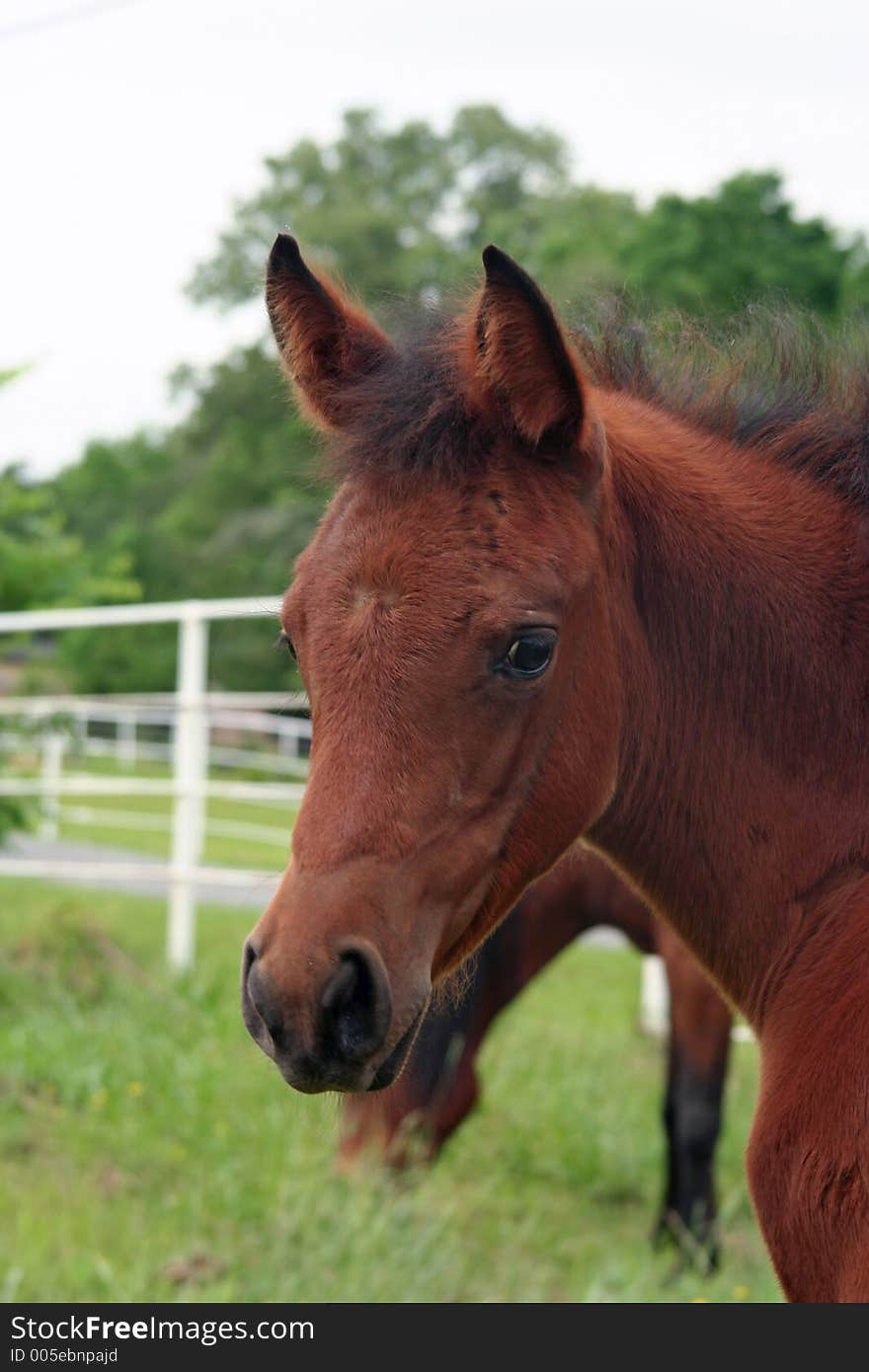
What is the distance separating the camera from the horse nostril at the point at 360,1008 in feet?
6.31

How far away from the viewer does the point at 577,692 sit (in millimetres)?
2314

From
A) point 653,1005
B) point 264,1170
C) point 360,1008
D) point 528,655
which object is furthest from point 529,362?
point 653,1005

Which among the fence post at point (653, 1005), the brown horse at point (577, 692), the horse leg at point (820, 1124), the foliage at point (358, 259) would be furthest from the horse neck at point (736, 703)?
the foliage at point (358, 259)

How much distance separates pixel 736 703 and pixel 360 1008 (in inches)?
36.8

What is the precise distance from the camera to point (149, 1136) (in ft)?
19.0

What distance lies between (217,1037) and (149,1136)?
116 centimetres

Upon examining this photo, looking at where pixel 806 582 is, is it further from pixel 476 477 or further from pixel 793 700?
pixel 476 477

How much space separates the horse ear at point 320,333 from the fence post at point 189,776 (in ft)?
18.4

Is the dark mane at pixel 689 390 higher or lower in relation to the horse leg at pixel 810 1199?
higher

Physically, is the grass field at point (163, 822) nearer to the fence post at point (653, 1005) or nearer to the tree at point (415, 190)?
the fence post at point (653, 1005)

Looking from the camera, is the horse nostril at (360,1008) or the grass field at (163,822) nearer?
the horse nostril at (360,1008)

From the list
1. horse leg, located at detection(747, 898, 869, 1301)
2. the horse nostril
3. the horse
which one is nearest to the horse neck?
horse leg, located at detection(747, 898, 869, 1301)

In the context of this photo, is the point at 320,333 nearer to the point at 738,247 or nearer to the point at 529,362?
the point at 529,362
